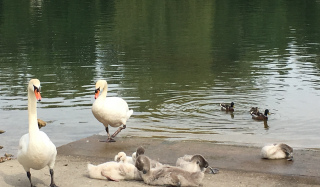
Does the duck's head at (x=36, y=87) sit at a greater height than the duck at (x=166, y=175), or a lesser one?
greater

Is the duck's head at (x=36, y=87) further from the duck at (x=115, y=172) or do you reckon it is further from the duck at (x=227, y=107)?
the duck at (x=227, y=107)

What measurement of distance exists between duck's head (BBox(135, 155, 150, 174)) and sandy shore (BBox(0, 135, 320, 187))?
11.6 inches

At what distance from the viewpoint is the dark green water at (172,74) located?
15.8 m

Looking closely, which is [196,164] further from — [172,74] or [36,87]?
[172,74]

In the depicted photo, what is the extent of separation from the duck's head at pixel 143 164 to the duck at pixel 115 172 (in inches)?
13.7

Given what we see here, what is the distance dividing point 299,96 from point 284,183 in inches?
394

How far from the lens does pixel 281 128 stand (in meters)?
15.8

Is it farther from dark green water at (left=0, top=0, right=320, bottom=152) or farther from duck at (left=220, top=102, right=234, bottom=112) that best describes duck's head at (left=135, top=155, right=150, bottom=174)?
duck at (left=220, top=102, right=234, bottom=112)

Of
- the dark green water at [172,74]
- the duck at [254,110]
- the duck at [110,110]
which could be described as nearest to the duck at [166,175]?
the duck at [110,110]

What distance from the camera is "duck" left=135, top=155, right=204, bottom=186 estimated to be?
934cm

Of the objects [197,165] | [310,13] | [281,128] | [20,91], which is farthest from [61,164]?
[310,13]

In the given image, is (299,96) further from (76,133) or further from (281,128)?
(76,133)

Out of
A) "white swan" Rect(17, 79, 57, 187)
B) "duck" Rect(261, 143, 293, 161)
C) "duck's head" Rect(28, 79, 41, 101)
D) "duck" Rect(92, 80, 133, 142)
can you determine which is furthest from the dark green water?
"duck's head" Rect(28, 79, 41, 101)

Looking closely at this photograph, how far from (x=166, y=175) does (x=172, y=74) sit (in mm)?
13987
